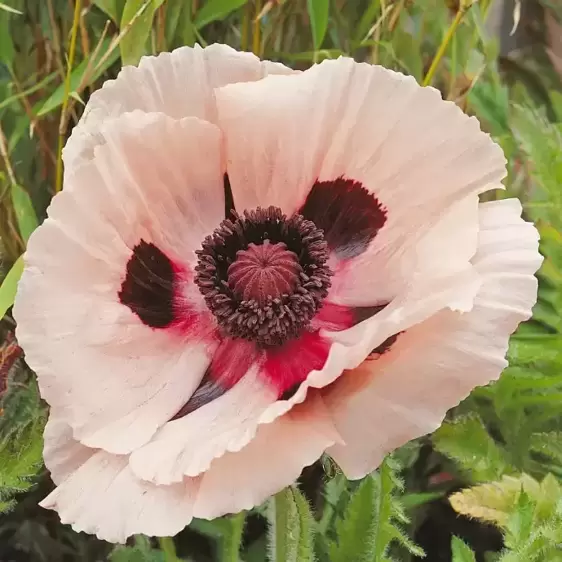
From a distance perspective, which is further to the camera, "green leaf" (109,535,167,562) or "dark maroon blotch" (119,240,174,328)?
"green leaf" (109,535,167,562)

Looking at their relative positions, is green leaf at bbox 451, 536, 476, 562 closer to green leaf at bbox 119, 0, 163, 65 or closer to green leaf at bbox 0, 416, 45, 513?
green leaf at bbox 0, 416, 45, 513

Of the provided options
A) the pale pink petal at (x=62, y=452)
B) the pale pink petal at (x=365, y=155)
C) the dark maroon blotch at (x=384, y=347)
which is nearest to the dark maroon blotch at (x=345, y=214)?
Result: the pale pink petal at (x=365, y=155)

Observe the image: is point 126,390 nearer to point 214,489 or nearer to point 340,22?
point 214,489

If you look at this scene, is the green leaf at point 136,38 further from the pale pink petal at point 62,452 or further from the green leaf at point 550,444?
the green leaf at point 550,444

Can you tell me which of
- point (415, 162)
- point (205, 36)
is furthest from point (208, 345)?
point (205, 36)

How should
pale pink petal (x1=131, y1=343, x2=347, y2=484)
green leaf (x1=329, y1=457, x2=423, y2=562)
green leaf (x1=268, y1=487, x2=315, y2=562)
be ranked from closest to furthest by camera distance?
pale pink petal (x1=131, y1=343, x2=347, y2=484)
green leaf (x1=268, y1=487, x2=315, y2=562)
green leaf (x1=329, y1=457, x2=423, y2=562)

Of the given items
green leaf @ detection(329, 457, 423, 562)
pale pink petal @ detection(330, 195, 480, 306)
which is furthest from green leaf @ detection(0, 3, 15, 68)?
green leaf @ detection(329, 457, 423, 562)
